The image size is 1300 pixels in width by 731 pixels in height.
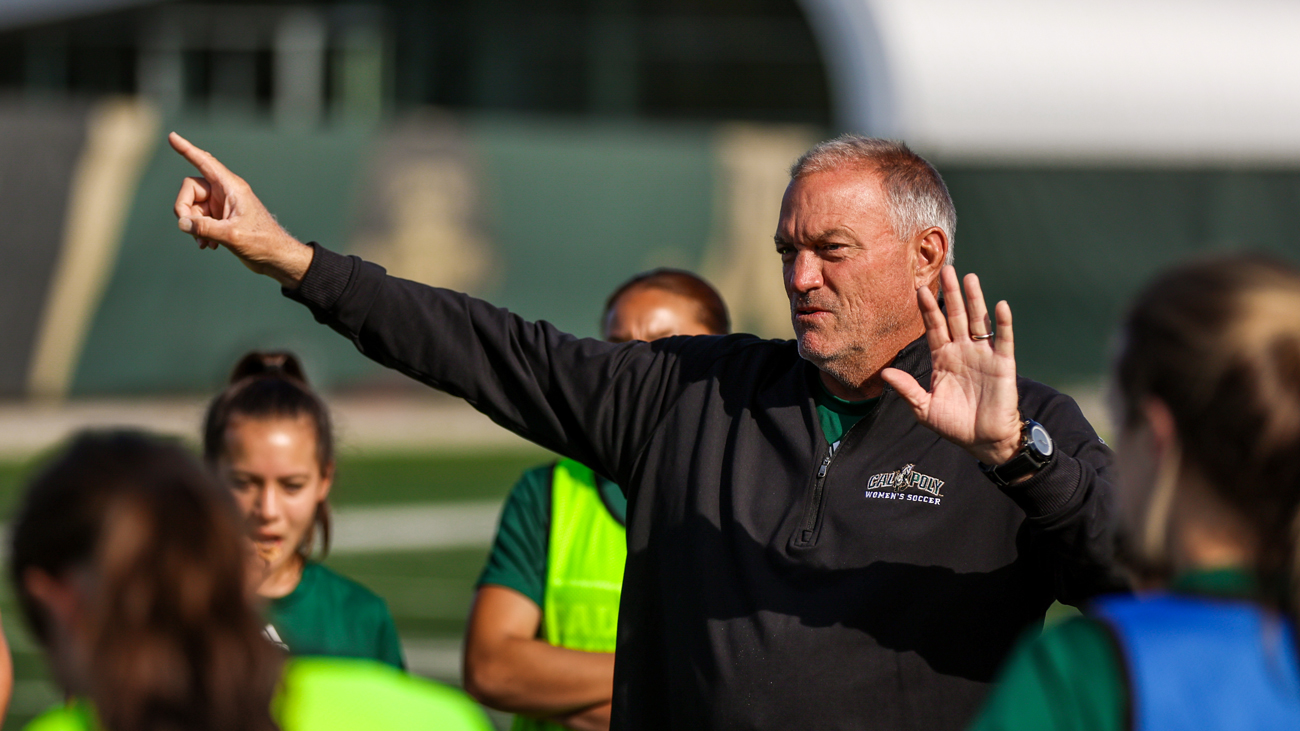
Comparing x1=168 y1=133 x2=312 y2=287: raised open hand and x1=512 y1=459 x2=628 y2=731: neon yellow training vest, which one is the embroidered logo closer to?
x1=512 y1=459 x2=628 y2=731: neon yellow training vest

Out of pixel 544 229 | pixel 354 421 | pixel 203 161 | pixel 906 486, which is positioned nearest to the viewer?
pixel 906 486

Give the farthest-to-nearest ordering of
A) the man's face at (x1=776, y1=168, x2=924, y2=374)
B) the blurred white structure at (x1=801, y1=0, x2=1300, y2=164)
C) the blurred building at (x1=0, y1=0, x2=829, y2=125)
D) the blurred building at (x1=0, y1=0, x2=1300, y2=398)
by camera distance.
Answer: the blurred building at (x1=0, y1=0, x2=829, y2=125)
the blurred white structure at (x1=801, y1=0, x2=1300, y2=164)
the blurred building at (x1=0, y1=0, x2=1300, y2=398)
the man's face at (x1=776, y1=168, x2=924, y2=374)

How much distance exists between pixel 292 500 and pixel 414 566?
6451 mm

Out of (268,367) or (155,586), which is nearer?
(155,586)

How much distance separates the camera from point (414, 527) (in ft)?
38.1

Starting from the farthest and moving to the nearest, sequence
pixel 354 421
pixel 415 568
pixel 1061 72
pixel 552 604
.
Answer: pixel 1061 72
pixel 354 421
pixel 415 568
pixel 552 604

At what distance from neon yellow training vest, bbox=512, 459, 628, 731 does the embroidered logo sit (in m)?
0.92

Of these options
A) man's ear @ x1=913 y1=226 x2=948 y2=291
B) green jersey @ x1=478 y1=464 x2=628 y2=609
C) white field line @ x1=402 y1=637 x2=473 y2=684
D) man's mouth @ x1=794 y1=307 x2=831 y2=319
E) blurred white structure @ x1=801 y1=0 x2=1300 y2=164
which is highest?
blurred white structure @ x1=801 y1=0 x2=1300 y2=164

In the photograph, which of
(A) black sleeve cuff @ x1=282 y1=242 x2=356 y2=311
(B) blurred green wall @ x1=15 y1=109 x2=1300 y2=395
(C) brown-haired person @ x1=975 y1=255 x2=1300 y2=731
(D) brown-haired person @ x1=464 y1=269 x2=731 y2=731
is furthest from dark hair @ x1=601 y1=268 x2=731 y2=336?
(B) blurred green wall @ x1=15 y1=109 x2=1300 y2=395

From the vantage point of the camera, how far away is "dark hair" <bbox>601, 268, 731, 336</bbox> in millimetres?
4191

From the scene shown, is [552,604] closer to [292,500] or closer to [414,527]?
[292,500]

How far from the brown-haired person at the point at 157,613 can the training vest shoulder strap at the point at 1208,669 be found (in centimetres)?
77

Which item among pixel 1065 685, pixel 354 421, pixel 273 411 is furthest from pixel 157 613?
pixel 354 421

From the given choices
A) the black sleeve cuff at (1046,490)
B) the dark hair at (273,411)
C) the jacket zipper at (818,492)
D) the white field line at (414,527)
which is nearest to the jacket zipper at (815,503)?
the jacket zipper at (818,492)
